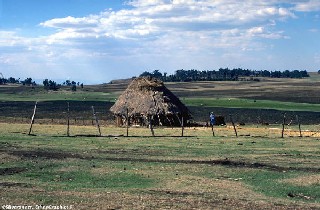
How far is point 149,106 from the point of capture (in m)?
51.9

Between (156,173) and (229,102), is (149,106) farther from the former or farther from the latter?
(229,102)

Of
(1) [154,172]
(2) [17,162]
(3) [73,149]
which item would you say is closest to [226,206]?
(1) [154,172]

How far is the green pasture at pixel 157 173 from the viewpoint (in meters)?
15.0

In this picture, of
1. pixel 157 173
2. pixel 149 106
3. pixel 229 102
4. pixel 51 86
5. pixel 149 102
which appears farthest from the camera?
pixel 51 86

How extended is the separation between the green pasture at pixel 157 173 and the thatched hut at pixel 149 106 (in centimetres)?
1911

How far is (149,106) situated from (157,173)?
32041 millimetres

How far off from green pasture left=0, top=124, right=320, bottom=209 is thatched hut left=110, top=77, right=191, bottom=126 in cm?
1911

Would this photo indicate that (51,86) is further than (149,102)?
Yes

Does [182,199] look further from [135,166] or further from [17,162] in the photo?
[17,162]

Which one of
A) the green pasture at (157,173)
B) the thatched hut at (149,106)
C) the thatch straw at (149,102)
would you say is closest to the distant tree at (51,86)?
the thatch straw at (149,102)

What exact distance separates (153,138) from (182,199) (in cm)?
1988

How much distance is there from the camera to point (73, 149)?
26.7m

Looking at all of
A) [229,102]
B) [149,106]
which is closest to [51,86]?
[229,102]

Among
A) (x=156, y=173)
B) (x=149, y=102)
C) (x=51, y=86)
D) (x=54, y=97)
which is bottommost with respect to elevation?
(x=54, y=97)
